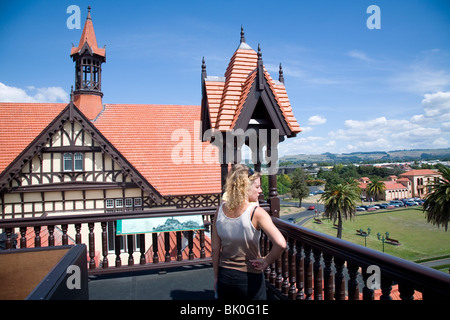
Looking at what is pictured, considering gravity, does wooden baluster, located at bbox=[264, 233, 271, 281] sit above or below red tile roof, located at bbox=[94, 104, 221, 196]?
below

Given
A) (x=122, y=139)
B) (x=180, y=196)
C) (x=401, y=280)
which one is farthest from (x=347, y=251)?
(x=122, y=139)

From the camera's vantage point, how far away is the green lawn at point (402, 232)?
5826 centimetres

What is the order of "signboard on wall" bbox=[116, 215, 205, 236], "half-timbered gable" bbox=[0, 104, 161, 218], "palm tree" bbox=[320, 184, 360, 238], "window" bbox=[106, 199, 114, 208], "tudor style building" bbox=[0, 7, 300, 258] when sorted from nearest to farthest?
"signboard on wall" bbox=[116, 215, 205, 236] < "tudor style building" bbox=[0, 7, 300, 258] < "half-timbered gable" bbox=[0, 104, 161, 218] < "window" bbox=[106, 199, 114, 208] < "palm tree" bbox=[320, 184, 360, 238]

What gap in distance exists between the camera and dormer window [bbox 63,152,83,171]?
41.8ft

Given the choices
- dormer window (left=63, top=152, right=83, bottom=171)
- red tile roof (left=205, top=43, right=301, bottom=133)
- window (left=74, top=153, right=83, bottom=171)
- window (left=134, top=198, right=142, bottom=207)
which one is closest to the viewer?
red tile roof (left=205, top=43, right=301, bottom=133)

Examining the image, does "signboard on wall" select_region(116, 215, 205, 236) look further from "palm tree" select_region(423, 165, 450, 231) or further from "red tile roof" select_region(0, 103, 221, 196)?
"palm tree" select_region(423, 165, 450, 231)

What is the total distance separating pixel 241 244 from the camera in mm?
2600

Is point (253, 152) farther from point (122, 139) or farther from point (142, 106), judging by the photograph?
point (142, 106)

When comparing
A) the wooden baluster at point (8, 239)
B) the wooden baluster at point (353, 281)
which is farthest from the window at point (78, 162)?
the wooden baluster at point (353, 281)

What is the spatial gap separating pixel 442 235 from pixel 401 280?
9132 cm

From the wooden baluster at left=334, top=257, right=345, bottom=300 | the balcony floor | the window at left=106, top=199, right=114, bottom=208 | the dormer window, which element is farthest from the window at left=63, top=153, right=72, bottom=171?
the wooden baluster at left=334, top=257, right=345, bottom=300

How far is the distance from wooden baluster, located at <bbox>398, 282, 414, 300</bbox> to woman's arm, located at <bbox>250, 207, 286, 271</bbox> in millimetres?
865

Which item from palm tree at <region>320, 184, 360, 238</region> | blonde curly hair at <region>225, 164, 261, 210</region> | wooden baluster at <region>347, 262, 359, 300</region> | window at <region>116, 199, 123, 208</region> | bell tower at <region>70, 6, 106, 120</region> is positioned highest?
bell tower at <region>70, 6, 106, 120</region>
